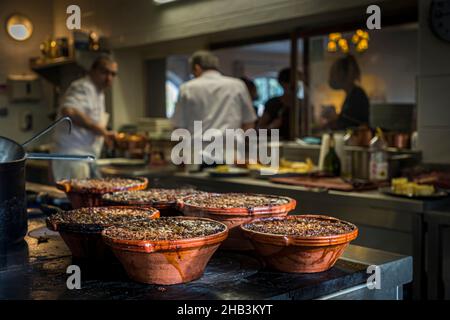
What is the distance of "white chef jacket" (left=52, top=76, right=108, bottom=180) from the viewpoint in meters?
4.43

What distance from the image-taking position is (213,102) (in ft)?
14.6

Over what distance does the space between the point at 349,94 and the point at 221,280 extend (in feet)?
10.4

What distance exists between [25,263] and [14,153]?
40 cm

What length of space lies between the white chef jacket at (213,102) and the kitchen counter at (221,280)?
2.78 meters

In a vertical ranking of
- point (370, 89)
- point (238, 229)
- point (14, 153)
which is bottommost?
point (238, 229)

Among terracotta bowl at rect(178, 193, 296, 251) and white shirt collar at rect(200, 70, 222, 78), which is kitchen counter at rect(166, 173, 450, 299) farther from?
white shirt collar at rect(200, 70, 222, 78)

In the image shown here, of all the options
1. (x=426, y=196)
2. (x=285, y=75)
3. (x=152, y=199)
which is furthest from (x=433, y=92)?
(x=152, y=199)

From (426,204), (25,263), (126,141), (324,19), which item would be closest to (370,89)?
(324,19)

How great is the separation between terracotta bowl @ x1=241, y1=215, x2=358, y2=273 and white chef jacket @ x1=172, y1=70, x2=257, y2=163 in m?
2.98

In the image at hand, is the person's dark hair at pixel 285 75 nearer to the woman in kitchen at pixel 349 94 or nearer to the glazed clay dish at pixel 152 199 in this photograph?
the woman in kitchen at pixel 349 94

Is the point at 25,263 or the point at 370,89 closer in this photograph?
the point at 25,263

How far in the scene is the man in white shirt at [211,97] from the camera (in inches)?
175

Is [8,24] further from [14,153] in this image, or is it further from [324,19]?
[14,153]

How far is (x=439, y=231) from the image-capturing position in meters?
2.81
